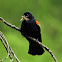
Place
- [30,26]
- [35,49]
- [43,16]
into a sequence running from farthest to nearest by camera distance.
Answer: [43,16] < [35,49] < [30,26]

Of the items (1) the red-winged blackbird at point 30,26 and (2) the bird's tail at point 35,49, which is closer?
(1) the red-winged blackbird at point 30,26

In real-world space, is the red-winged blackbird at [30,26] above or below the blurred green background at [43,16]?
below

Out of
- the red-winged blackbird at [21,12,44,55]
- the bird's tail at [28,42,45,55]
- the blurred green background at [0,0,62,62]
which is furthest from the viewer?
the blurred green background at [0,0,62,62]

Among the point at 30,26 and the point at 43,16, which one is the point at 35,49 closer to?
the point at 30,26

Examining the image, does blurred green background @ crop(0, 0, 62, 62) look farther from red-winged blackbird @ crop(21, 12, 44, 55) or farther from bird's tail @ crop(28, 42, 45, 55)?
red-winged blackbird @ crop(21, 12, 44, 55)

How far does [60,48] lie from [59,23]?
1.79 m

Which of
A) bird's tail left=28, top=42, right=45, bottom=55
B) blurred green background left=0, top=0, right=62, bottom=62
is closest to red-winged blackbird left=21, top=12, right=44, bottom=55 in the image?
bird's tail left=28, top=42, right=45, bottom=55

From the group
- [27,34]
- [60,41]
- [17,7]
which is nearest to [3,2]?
[17,7]

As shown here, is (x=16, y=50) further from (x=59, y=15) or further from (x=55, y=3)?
(x=55, y=3)

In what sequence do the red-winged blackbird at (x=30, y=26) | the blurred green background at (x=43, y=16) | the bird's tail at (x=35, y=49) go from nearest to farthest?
the red-winged blackbird at (x=30, y=26), the bird's tail at (x=35, y=49), the blurred green background at (x=43, y=16)

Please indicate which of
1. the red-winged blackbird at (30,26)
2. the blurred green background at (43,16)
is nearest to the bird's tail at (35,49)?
the red-winged blackbird at (30,26)

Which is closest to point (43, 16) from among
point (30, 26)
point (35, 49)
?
point (35, 49)

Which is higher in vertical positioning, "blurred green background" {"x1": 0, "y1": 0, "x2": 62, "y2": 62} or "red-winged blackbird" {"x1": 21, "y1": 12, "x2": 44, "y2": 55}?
"blurred green background" {"x1": 0, "y1": 0, "x2": 62, "y2": 62}

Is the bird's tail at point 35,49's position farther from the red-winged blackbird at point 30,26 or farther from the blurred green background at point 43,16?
the blurred green background at point 43,16
